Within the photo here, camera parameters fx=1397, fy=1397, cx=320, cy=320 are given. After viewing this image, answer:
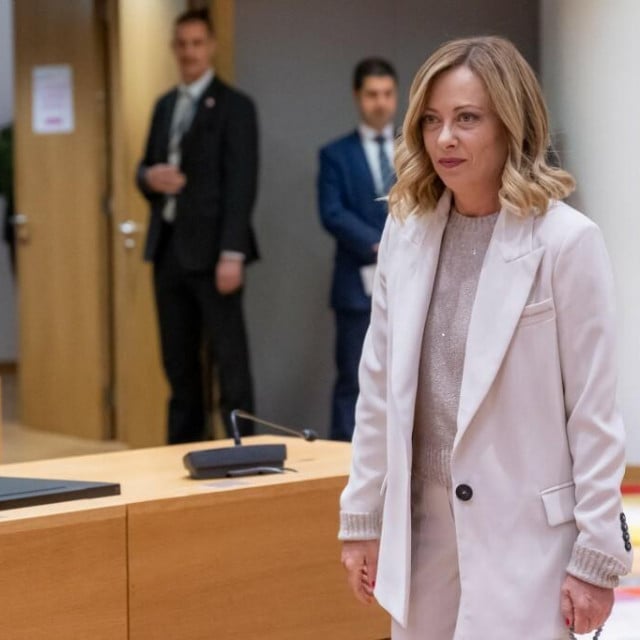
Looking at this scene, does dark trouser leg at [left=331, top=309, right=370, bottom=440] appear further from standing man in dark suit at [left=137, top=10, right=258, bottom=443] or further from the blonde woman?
the blonde woman

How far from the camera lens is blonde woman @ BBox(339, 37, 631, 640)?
1.87 metres

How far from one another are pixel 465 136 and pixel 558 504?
0.52 m

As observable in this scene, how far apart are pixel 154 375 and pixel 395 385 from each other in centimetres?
444

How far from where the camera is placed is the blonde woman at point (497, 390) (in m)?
1.87

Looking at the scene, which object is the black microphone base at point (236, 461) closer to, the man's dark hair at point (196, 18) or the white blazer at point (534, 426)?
the white blazer at point (534, 426)

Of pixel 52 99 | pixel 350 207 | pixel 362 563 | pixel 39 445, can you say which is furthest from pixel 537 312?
pixel 52 99

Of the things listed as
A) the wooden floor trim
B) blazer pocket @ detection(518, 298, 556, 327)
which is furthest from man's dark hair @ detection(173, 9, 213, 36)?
the wooden floor trim

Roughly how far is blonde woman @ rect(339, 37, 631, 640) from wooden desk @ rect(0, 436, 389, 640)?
73 centimetres

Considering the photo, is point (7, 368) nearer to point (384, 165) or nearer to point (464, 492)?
point (384, 165)

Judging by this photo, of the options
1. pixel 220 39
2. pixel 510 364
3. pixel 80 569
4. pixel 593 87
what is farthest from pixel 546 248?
pixel 220 39

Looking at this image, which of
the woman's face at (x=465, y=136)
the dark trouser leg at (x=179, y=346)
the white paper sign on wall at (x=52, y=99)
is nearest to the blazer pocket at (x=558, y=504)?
the woman's face at (x=465, y=136)

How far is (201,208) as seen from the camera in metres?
5.60

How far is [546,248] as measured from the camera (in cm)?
190

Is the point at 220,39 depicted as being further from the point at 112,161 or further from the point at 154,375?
the point at 154,375
